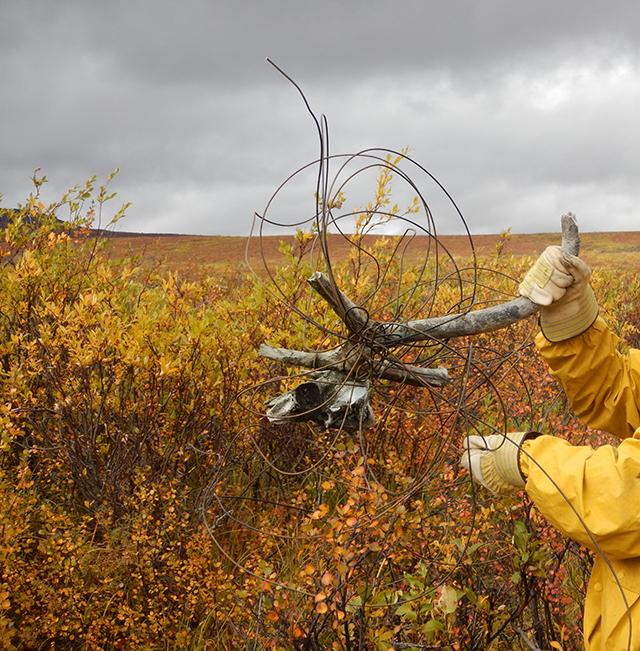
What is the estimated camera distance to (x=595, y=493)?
51.4 inches

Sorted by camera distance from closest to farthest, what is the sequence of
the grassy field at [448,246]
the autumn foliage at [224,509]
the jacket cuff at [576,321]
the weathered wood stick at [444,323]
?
the weathered wood stick at [444,323], the jacket cuff at [576,321], the autumn foliage at [224,509], the grassy field at [448,246]

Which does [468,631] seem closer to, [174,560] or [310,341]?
[174,560]

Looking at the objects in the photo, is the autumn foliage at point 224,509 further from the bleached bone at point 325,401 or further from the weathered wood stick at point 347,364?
the bleached bone at point 325,401

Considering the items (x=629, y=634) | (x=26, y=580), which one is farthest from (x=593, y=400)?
(x=26, y=580)

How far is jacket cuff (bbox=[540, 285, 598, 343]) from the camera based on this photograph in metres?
1.79

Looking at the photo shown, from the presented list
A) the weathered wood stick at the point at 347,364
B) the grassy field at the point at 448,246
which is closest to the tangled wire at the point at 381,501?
the weathered wood stick at the point at 347,364

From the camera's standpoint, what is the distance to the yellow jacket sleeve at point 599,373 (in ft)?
6.06

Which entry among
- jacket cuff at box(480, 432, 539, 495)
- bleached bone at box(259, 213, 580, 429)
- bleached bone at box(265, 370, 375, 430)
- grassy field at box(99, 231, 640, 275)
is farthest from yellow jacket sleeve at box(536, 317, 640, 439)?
grassy field at box(99, 231, 640, 275)

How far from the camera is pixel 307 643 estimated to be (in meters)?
1.82

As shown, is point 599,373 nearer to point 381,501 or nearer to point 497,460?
point 497,460

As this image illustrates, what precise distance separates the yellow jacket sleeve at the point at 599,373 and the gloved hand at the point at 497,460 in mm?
441

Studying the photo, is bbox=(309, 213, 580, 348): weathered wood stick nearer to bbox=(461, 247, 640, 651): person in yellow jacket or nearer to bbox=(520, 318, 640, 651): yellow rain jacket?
bbox=(461, 247, 640, 651): person in yellow jacket

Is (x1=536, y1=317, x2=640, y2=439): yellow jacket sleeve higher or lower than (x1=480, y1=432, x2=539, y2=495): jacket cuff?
higher

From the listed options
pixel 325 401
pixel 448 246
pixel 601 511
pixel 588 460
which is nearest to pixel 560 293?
pixel 588 460
